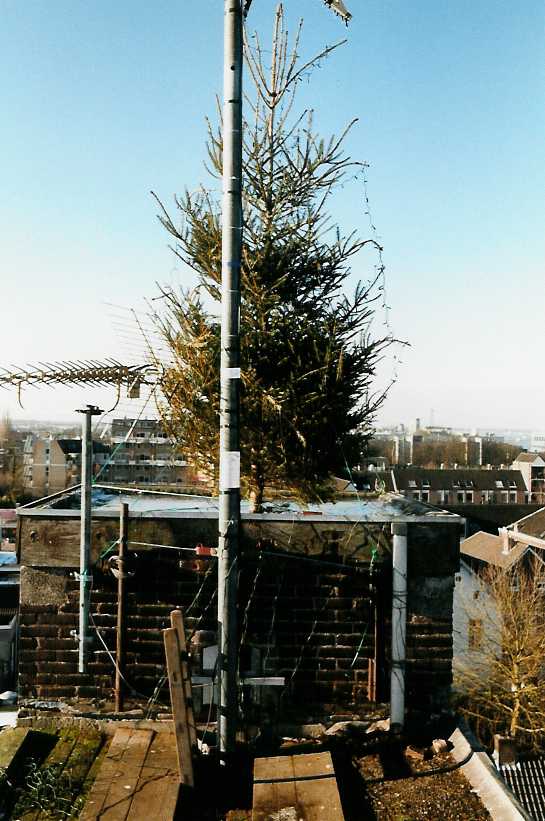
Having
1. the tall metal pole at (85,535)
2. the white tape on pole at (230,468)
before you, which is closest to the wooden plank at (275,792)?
the tall metal pole at (85,535)

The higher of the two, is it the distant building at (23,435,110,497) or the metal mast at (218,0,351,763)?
the metal mast at (218,0,351,763)

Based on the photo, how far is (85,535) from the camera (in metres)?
6.64

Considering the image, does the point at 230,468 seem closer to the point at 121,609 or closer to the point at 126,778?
the point at 121,609

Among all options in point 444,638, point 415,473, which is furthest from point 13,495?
point 444,638

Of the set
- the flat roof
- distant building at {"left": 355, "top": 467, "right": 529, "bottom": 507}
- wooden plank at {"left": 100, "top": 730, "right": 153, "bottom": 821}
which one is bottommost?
distant building at {"left": 355, "top": 467, "right": 529, "bottom": 507}

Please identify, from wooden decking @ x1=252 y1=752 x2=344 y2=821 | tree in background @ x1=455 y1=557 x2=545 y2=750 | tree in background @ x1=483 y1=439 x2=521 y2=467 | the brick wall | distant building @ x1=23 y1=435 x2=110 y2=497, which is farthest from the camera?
tree in background @ x1=483 y1=439 x2=521 y2=467

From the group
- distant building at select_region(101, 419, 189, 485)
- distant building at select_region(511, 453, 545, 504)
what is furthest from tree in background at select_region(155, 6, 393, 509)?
distant building at select_region(511, 453, 545, 504)

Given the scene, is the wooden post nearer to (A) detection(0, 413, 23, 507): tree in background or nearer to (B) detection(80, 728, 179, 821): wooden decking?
(B) detection(80, 728, 179, 821): wooden decking

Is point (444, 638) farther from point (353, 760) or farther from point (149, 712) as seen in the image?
point (149, 712)

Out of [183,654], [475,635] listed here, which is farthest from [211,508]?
[475,635]

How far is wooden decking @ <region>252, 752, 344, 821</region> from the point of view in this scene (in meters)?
4.91

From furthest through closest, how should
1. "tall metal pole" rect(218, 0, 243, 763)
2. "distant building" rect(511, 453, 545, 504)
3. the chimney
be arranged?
"distant building" rect(511, 453, 545, 504), the chimney, "tall metal pole" rect(218, 0, 243, 763)

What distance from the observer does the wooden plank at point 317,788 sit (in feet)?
16.1

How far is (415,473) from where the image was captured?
2502 inches
